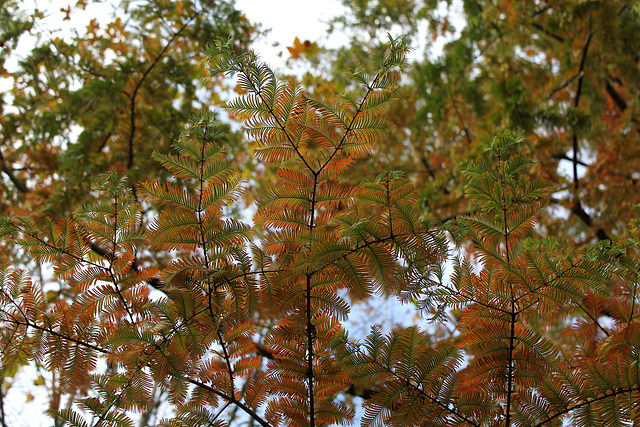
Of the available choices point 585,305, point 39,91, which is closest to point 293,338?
point 585,305

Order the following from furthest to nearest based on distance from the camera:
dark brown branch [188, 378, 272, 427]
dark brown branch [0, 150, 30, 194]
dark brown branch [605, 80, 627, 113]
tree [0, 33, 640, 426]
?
1. dark brown branch [605, 80, 627, 113]
2. dark brown branch [0, 150, 30, 194]
3. dark brown branch [188, 378, 272, 427]
4. tree [0, 33, 640, 426]

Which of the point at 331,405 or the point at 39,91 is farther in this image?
the point at 39,91

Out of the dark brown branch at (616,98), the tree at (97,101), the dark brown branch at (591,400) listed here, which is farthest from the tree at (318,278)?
the dark brown branch at (616,98)

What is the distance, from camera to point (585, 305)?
1779 mm

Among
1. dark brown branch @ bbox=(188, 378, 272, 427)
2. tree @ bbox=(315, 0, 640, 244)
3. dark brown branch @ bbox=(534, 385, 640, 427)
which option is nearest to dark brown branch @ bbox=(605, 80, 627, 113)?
tree @ bbox=(315, 0, 640, 244)

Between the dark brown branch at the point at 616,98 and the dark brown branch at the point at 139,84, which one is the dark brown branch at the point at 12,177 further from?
the dark brown branch at the point at 616,98

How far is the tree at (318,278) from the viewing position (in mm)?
1283

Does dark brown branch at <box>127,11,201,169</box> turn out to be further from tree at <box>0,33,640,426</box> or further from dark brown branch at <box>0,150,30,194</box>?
tree at <box>0,33,640,426</box>

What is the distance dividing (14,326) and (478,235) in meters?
1.40

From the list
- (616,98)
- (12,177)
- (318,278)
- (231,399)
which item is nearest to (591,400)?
(318,278)

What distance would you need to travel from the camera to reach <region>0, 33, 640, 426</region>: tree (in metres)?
1.28

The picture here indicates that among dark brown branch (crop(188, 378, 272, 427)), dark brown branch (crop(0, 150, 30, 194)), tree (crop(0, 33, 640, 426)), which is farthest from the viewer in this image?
dark brown branch (crop(0, 150, 30, 194))

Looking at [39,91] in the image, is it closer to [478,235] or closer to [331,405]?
[331,405]

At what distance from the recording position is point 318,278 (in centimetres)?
139
